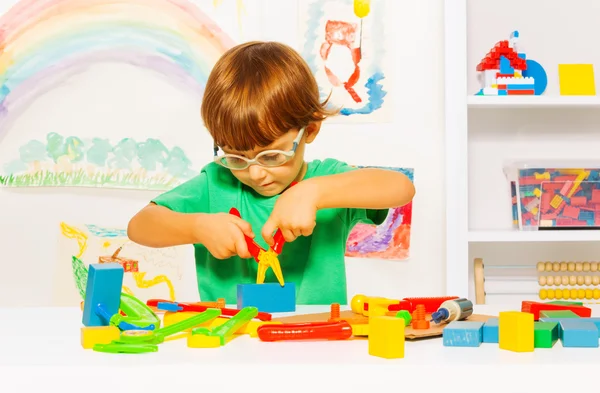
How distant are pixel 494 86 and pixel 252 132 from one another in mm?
956

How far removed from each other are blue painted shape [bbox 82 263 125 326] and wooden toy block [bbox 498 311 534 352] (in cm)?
29

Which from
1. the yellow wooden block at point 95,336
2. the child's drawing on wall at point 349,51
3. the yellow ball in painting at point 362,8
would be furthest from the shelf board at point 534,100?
the yellow wooden block at point 95,336

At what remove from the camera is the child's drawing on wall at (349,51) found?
1.89 metres

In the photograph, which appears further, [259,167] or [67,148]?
[67,148]

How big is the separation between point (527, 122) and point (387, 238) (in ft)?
1.60

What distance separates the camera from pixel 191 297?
6.17ft

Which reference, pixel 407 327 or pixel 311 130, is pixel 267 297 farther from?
pixel 311 130

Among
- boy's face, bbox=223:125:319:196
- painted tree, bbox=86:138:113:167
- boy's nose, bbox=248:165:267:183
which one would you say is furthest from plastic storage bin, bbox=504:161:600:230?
painted tree, bbox=86:138:113:167

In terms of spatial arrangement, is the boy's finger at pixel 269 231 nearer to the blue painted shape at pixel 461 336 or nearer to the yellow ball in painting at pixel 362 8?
the blue painted shape at pixel 461 336

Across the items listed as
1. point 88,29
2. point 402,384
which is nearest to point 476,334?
point 402,384

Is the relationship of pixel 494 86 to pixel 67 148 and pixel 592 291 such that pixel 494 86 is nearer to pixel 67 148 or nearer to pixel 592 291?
pixel 592 291

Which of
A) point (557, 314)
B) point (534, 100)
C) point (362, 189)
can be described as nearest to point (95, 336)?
point (557, 314)

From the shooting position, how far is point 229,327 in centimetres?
54

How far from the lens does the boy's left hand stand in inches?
31.3
